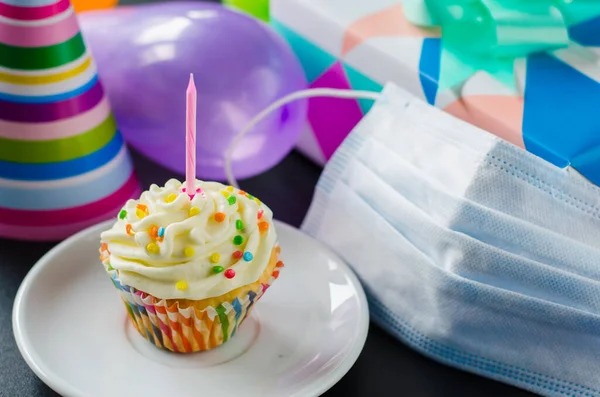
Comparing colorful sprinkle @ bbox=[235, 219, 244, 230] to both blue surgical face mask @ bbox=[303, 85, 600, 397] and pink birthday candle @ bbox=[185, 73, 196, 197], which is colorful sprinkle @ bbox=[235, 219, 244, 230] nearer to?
pink birthday candle @ bbox=[185, 73, 196, 197]

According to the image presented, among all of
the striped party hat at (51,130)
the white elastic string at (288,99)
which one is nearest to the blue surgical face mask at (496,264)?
the white elastic string at (288,99)

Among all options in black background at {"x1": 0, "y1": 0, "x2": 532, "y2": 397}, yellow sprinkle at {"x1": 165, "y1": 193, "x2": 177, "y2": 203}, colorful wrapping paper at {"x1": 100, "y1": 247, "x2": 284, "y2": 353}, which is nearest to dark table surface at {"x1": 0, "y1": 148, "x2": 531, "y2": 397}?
black background at {"x1": 0, "y1": 0, "x2": 532, "y2": 397}

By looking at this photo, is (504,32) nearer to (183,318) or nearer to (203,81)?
(203,81)

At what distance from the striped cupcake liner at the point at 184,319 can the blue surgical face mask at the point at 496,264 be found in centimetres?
16

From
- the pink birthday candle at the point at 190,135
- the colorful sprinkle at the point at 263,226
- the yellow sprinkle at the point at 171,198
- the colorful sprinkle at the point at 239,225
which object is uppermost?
the pink birthday candle at the point at 190,135

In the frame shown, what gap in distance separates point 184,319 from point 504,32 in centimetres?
48

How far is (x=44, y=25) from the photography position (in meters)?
0.86

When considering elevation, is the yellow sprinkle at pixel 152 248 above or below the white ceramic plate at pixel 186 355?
above

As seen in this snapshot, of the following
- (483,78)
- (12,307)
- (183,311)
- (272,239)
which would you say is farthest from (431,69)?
(12,307)

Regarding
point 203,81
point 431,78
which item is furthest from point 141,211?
point 431,78

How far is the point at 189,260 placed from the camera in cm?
70

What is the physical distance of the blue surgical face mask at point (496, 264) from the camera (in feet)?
2.54

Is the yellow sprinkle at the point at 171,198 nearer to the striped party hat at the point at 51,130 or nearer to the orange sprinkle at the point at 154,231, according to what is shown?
the orange sprinkle at the point at 154,231

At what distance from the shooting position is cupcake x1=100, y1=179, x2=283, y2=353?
0.70m
